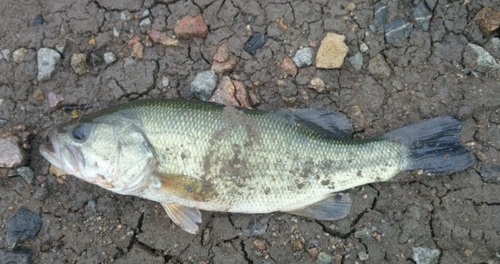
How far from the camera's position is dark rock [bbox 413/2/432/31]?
17.6 ft

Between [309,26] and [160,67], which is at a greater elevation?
[309,26]

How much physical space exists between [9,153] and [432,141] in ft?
13.8

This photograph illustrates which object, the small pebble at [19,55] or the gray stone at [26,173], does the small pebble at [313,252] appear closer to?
the gray stone at [26,173]

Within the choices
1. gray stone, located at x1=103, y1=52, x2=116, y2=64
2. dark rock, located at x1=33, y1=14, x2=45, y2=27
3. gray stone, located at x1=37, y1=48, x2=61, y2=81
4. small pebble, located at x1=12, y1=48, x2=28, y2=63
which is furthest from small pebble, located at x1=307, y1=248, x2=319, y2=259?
dark rock, located at x1=33, y1=14, x2=45, y2=27

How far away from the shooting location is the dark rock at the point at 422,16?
537cm

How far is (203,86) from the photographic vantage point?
5289mm

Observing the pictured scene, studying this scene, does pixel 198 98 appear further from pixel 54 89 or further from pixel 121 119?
pixel 54 89

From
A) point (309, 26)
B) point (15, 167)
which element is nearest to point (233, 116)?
point (309, 26)

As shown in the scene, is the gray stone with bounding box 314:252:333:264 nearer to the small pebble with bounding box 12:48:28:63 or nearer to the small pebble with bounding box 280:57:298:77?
the small pebble with bounding box 280:57:298:77

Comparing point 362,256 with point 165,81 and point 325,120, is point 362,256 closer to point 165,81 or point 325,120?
point 325,120

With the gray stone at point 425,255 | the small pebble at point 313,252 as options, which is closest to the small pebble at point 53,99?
the small pebble at point 313,252

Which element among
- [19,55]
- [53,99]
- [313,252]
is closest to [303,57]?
[313,252]

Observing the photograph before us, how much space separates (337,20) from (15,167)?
3699mm

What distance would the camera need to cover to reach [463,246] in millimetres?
5023
